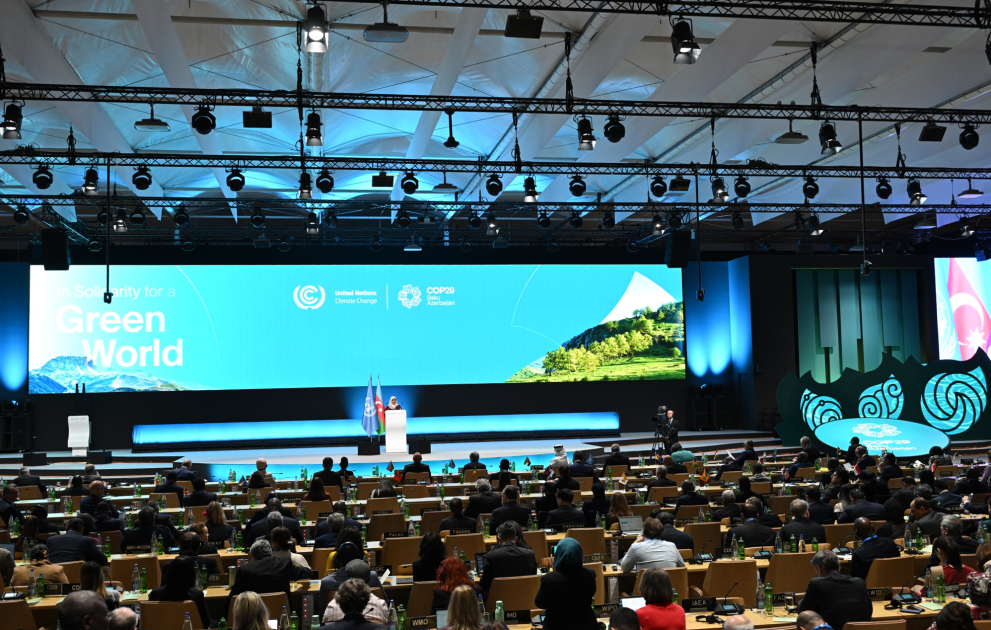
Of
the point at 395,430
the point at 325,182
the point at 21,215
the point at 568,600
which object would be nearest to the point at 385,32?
the point at 325,182

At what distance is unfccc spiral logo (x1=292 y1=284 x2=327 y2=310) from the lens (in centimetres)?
2152

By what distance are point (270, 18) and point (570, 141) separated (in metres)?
6.58

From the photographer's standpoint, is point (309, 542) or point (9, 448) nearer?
point (309, 542)

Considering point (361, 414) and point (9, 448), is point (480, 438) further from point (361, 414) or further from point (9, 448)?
point (9, 448)

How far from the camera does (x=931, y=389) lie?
17562mm

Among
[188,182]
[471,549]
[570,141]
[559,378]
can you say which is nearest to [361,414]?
[559,378]

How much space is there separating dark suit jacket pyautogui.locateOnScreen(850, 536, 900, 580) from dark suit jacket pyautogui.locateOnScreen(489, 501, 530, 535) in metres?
2.99

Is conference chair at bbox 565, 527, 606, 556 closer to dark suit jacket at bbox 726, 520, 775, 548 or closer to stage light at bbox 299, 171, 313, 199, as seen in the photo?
dark suit jacket at bbox 726, 520, 775, 548

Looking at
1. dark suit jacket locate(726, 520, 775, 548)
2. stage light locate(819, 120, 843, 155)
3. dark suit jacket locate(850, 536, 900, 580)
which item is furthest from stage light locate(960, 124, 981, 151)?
dark suit jacket locate(850, 536, 900, 580)

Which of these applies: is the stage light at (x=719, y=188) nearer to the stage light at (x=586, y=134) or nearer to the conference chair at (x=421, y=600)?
the stage light at (x=586, y=134)

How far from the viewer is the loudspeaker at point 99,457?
1817 centimetres

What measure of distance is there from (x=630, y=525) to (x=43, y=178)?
1180 cm

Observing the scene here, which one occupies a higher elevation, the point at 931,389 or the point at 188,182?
the point at 188,182

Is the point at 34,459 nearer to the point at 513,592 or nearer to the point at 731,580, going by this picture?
the point at 513,592
